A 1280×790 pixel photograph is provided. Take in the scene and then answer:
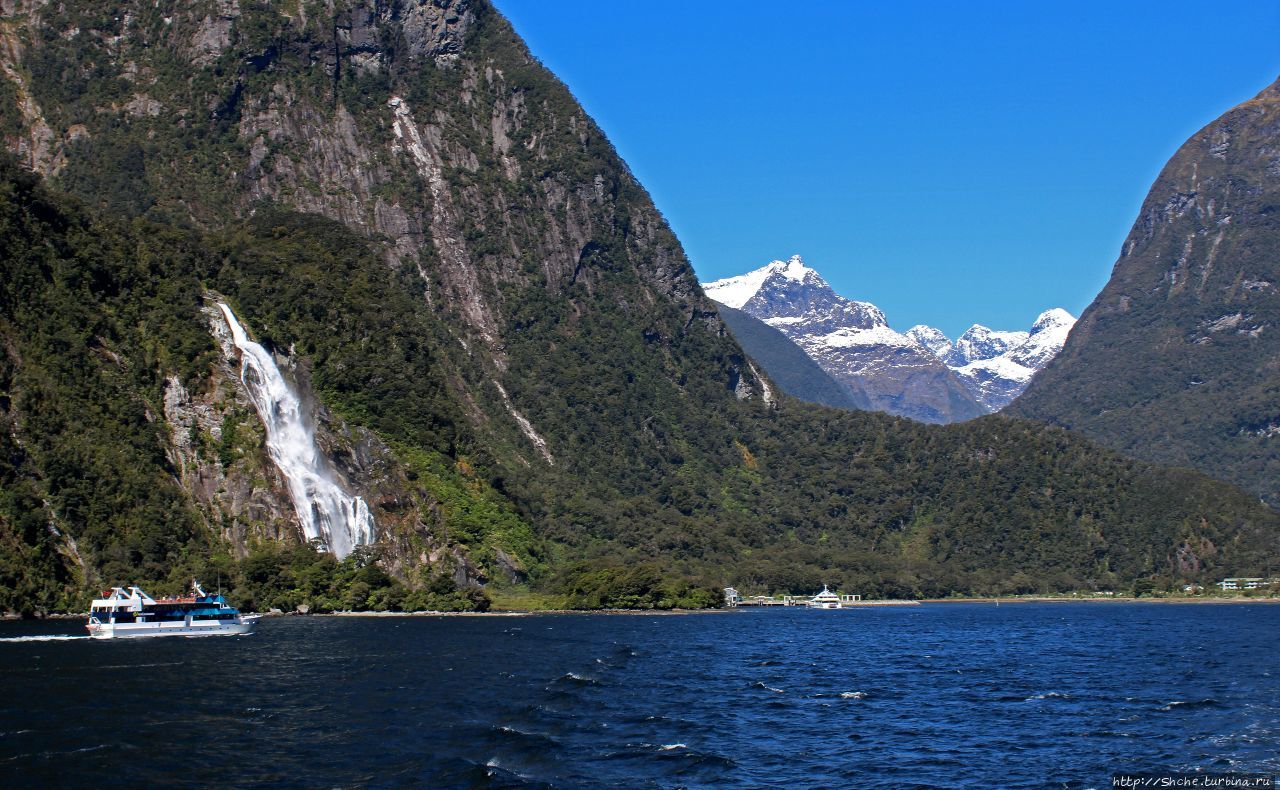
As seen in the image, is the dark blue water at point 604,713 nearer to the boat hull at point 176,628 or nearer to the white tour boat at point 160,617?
the boat hull at point 176,628

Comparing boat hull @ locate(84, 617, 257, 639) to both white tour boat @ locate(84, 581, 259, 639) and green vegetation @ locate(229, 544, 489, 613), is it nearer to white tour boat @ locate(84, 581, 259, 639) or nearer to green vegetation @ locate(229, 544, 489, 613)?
white tour boat @ locate(84, 581, 259, 639)

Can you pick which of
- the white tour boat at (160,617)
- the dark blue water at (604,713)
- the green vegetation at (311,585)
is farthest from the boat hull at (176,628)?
the green vegetation at (311,585)

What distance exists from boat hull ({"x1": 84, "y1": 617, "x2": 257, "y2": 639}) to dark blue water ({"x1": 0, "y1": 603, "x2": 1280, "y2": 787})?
18.8ft

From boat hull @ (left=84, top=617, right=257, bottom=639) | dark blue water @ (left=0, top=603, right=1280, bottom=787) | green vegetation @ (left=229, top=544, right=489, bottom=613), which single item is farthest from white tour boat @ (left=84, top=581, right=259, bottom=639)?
green vegetation @ (left=229, top=544, right=489, bottom=613)

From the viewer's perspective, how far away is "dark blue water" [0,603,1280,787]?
68625mm

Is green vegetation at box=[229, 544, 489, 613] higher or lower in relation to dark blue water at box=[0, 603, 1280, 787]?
higher

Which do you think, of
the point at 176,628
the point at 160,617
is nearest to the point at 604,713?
the point at 176,628

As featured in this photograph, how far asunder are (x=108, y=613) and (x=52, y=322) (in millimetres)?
68208

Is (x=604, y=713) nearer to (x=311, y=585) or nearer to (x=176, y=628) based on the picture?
(x=176, y=628)

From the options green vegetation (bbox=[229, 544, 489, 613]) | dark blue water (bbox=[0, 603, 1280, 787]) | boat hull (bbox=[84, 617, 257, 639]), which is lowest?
dark blue water (bbox=[0, 603, 1280, 787])

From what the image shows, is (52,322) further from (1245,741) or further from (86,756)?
(1245,741)

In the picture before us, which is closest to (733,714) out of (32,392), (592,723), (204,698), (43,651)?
(592,723)

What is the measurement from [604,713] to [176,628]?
78.8 metres

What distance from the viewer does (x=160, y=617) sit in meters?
150
